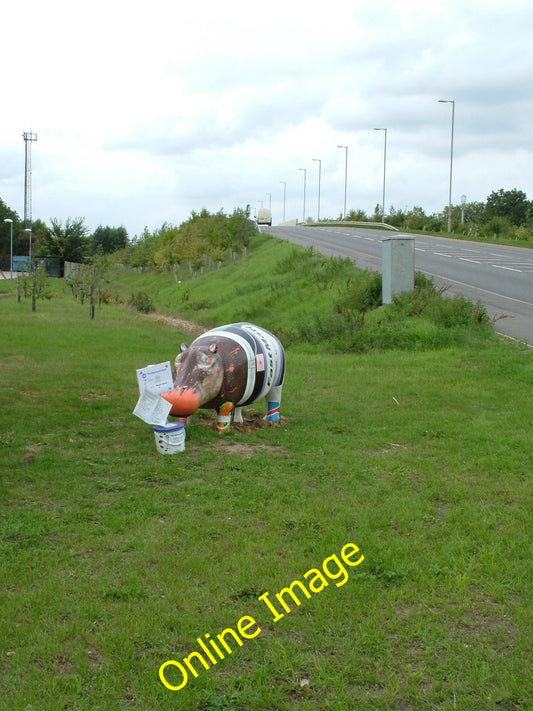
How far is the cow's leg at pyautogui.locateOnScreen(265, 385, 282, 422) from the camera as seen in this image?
31.7ft

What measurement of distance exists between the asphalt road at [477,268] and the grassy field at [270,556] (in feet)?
23.7

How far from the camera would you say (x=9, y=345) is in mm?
15602

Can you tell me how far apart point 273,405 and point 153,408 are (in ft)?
7.46

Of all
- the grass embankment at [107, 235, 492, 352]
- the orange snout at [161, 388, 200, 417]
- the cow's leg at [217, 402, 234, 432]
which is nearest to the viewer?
the orange snout at [161, 388, 200, 417]

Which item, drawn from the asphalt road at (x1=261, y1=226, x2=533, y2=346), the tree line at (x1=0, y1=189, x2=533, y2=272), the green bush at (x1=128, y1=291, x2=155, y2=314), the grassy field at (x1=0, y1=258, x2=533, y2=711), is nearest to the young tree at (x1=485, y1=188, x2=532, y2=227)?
the tree line at (x1=0, y1=189, x2=533, y2=272)

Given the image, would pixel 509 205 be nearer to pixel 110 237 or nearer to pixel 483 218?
pixel 483 218

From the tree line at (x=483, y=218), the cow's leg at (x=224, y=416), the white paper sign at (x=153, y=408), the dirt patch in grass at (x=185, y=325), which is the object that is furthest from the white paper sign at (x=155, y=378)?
the tree line at (x=483, y=218)

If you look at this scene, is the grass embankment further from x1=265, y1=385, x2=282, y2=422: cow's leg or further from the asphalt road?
x1=265, y1=385, x2=282, y2=422: cow's leg

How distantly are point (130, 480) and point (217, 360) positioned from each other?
2.04m

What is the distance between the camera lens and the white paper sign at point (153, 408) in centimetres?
788

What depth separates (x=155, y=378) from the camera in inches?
318

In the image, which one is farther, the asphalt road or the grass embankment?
the asphalt road

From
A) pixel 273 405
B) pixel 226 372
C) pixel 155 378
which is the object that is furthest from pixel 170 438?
pixel 273 405

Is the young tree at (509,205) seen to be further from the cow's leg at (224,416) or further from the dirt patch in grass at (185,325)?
the cow's leg at (224,416)
